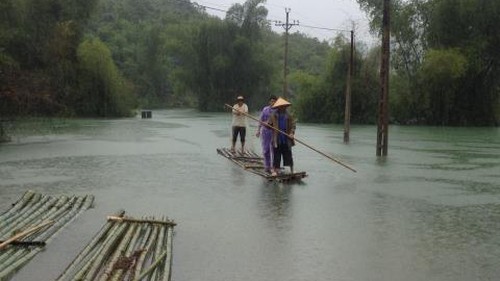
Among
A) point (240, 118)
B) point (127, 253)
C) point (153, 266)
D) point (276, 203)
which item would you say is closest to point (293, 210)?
point (276, 203)

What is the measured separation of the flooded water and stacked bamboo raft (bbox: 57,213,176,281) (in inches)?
7.5

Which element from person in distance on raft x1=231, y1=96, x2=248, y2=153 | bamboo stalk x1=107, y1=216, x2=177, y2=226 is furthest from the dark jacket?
bamboo stalk x1=107, y1=216, x2=177, y2=226

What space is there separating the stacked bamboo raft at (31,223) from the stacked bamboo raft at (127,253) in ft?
1.82

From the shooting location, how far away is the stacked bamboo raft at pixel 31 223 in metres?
6.29

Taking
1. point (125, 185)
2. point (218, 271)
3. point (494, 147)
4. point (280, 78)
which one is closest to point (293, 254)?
point (218, 271)

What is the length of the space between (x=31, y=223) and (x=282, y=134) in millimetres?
5553

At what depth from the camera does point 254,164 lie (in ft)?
48.1

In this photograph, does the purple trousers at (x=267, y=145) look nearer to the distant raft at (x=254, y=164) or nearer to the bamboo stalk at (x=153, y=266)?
the distant raft at (x=254, y=164)

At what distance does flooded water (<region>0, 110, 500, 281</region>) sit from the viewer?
634cm

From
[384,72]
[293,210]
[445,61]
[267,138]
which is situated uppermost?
[445,61]

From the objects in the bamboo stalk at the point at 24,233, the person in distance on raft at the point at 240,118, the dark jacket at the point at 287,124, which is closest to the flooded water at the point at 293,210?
the bamboo stalk at the point at 24,233

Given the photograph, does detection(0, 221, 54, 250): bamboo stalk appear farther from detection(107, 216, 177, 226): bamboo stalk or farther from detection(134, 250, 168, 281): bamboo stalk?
detection(134, 250, 168, 281): bamboo stalk

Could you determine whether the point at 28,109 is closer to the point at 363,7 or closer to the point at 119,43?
the point at 363,7

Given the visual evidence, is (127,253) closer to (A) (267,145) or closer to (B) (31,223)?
(B) (31,223)
